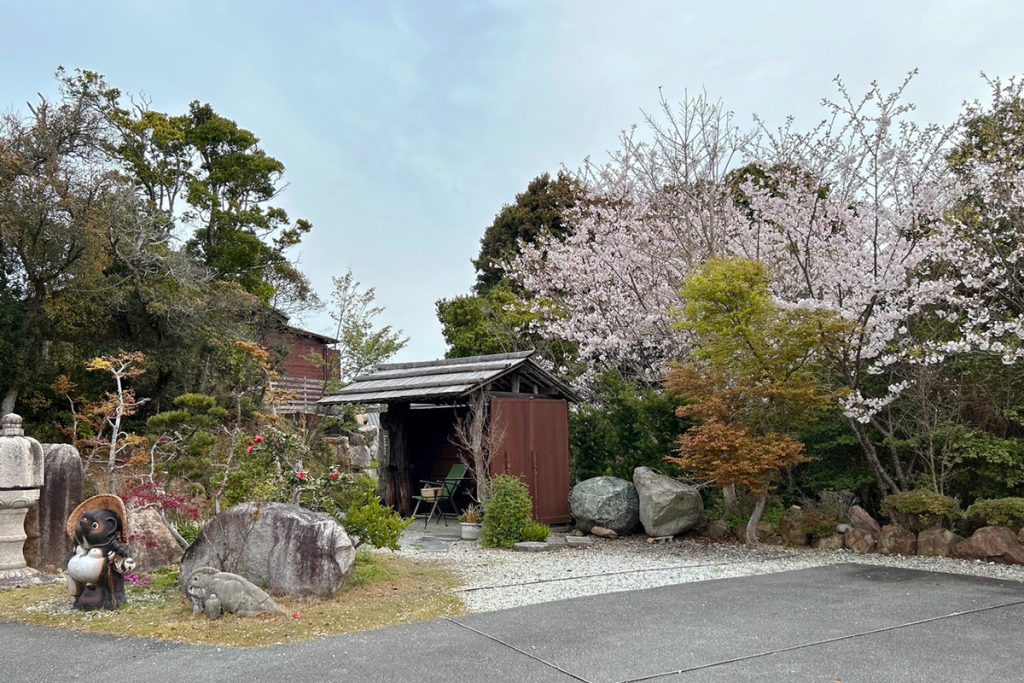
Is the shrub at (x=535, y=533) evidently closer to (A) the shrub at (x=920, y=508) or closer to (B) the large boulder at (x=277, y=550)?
(B) the large boulder at (x=277, y=550)

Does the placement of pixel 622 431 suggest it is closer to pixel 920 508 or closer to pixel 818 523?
pixel 818 523

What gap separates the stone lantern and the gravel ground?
4.23 metres

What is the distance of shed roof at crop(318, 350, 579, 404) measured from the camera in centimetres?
1123

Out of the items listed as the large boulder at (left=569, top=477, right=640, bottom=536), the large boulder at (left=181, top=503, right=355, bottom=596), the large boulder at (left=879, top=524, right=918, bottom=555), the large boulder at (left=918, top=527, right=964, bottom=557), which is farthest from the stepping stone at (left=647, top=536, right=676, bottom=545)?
the large boulder at (left=181, top=503, right=355, bottom=596)

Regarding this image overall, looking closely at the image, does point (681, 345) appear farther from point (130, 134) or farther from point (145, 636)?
point (130, 134)

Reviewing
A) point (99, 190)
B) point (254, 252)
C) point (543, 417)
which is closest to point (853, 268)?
point (543, 417)

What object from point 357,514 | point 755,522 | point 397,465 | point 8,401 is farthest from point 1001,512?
point 8,401

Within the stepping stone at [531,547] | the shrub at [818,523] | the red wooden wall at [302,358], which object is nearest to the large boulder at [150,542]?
the stepping stone at [531,547]

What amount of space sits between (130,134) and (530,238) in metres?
13.9

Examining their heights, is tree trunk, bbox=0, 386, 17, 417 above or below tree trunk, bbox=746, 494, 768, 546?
above

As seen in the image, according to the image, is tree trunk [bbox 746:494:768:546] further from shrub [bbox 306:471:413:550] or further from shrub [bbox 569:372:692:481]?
shrub [bbox 306:471:413:550]

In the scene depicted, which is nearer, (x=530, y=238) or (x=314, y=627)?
(x=314, y=627)

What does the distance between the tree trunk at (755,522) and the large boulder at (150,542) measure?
729 cm

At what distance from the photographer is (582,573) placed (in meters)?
7.95
